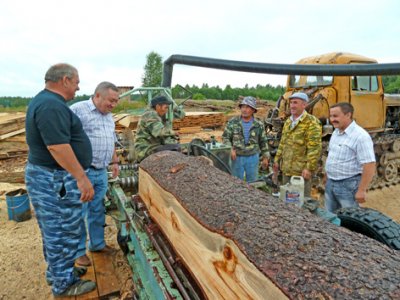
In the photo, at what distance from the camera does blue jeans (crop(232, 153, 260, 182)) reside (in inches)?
170

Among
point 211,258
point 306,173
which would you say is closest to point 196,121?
point 306,173

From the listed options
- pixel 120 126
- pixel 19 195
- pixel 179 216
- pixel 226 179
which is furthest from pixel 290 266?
pixel 120 126

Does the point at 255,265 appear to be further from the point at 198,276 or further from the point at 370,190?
the point at 370,190

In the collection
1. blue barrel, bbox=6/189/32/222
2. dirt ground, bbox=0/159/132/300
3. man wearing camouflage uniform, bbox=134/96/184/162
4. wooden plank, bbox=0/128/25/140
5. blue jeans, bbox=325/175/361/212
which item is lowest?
dirt ground, bbox=0/159/132/300

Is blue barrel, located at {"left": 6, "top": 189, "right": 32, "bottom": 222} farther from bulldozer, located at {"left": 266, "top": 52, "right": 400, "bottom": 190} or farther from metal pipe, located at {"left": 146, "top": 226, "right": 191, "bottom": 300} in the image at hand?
bulldozer, located at {"left": 266, "top": 52, "right": 400, "bottom": 190}

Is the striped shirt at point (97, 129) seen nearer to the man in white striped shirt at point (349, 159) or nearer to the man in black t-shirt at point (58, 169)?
the man in black t-shirt at point (58, 169)

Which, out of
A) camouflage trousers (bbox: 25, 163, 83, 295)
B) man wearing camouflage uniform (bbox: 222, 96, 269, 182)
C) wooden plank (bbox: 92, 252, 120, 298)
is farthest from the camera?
man wearing camouflage uniform (bbox: 222, 96, 269, 182)

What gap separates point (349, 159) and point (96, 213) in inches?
106

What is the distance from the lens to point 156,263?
77.2 inches

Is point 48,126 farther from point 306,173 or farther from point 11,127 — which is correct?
point 11,127

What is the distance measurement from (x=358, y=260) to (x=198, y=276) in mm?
828

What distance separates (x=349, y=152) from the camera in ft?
9.91

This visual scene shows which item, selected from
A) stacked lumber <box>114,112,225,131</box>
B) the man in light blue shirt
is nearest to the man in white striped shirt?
the man in light blue shirt

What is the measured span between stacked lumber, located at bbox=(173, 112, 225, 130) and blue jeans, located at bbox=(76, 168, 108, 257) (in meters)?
8.55
